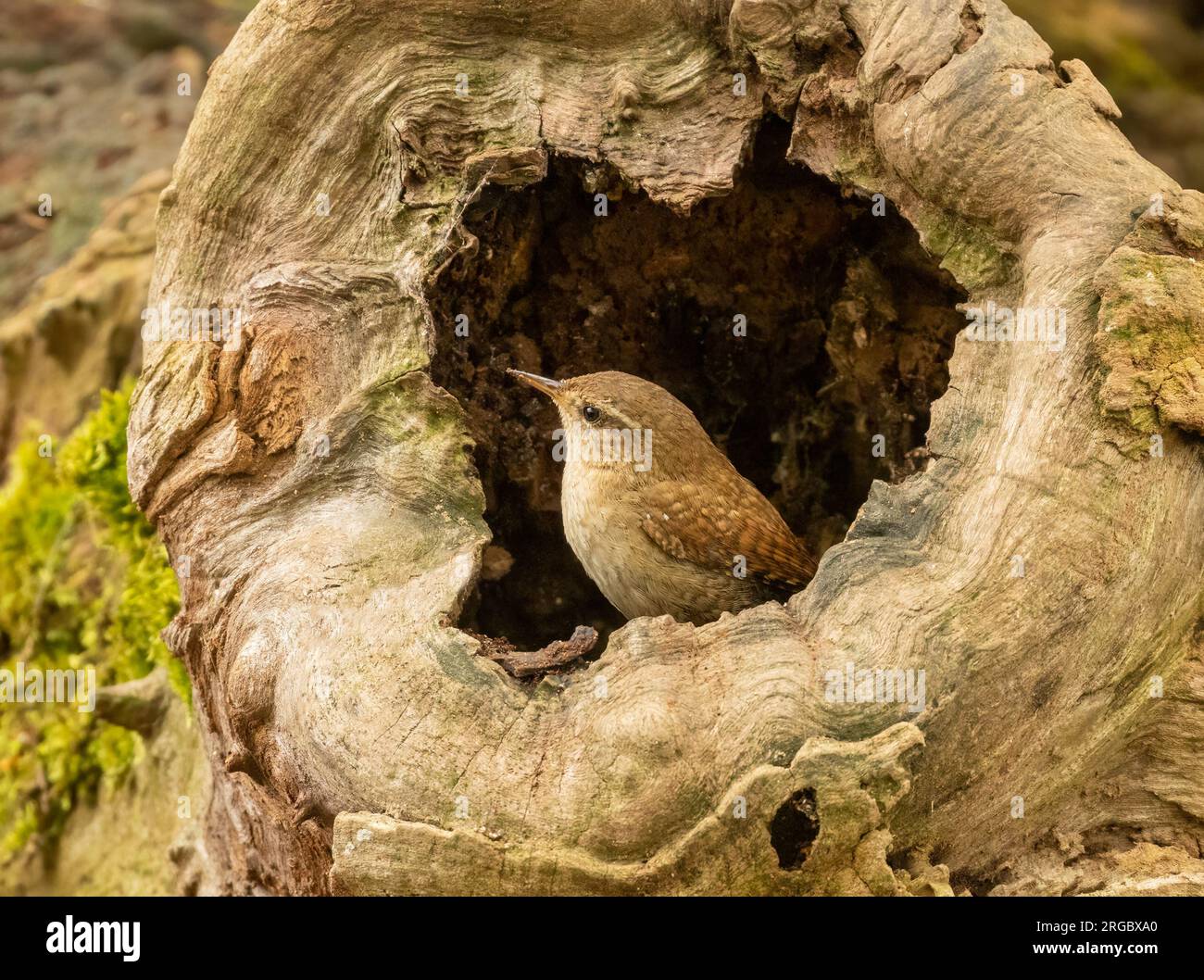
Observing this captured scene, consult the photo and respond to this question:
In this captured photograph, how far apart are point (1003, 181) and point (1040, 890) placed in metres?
2.02

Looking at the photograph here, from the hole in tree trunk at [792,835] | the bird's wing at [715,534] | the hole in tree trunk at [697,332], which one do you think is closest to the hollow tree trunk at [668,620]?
the hole in tree trunk at [792,835]

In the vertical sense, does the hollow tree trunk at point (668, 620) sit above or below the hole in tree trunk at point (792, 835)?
above

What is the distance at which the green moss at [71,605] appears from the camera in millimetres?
5336

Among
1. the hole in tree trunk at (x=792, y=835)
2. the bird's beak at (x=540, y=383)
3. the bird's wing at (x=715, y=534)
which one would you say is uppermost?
the bird's beak at (x=540, y=383)

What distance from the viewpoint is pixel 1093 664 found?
3.14m

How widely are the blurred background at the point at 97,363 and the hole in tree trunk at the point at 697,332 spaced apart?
1608 millimetres

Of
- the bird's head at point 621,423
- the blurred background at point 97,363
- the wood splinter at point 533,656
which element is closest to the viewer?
the wood splinter at point 533,656

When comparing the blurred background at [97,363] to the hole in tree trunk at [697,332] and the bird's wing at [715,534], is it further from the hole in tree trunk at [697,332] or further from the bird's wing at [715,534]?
the bird's wing at [715,534]

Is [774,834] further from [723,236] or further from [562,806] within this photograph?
[723,236]

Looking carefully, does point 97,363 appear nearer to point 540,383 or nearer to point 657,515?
point 540,383

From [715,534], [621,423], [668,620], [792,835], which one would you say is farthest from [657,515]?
[792,835]

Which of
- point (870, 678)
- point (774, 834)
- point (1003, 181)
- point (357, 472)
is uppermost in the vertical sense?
point (1003, 181)

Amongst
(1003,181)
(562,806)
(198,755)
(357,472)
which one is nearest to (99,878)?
(198,755)

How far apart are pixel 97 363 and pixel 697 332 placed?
11.5 ft
